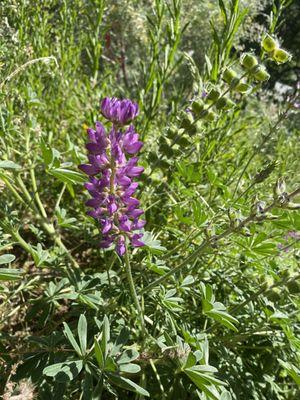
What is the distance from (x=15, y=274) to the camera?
93 cm

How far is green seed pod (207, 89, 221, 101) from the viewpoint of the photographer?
968 mm

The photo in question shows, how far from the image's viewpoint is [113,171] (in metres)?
0.89

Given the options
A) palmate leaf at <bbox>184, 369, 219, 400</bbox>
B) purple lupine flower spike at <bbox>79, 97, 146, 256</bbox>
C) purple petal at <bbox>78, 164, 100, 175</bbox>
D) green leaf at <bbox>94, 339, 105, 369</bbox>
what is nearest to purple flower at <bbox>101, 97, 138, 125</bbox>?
purple lupine flower spike at <bbox>79, 97, 146, 256</bbox>

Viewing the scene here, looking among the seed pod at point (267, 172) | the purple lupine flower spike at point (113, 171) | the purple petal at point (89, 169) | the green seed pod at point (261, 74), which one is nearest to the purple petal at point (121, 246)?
the purple lupine flower spike at point (113, 171)

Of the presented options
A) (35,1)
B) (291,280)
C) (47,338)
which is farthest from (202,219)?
(35,1)

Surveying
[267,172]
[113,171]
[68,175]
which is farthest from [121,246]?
[267,172]

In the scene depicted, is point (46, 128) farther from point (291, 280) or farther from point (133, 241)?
point (291, 280)

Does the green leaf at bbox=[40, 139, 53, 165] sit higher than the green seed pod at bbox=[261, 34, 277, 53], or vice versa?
the green seed pod at bbox=[261, 34, 277, 53]

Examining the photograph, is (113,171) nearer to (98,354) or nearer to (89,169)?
(89,169)

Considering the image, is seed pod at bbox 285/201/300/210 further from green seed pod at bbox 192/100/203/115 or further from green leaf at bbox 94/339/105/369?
green leaf at bbox 94/339/105/369

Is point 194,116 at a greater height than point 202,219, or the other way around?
point 194,116

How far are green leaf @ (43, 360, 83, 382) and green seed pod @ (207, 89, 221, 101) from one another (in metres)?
0.67

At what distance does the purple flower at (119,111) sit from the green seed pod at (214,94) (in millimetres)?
210

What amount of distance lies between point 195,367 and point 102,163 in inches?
19.5
